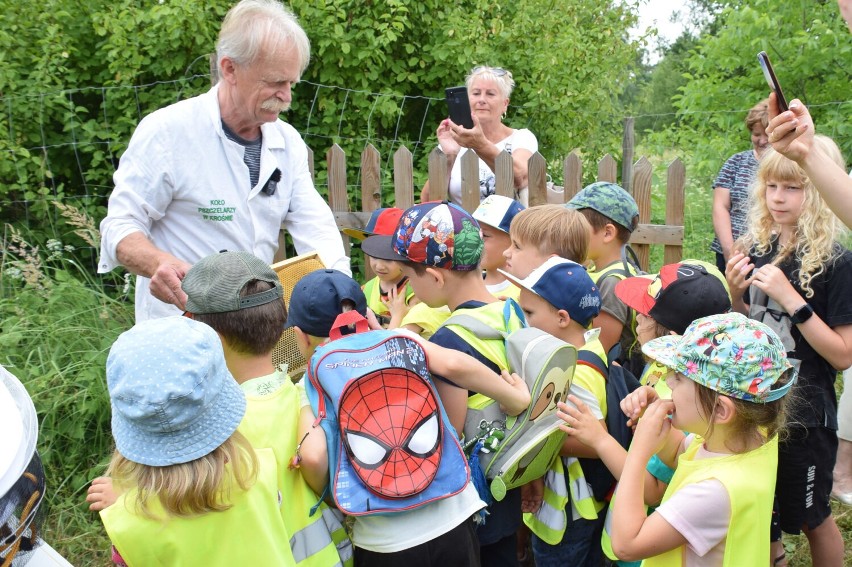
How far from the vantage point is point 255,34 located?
309 cm

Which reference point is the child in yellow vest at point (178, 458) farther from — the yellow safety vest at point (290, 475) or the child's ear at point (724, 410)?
the child's ear at point (724, 410)

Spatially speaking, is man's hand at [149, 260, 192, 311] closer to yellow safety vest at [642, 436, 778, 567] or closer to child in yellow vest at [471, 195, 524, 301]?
child in yellow vest at [471, 195, 524, 301]

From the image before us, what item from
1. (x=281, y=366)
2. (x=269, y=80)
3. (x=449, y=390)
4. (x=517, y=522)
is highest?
(x=269, y=80)

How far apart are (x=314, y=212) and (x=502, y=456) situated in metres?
1.61

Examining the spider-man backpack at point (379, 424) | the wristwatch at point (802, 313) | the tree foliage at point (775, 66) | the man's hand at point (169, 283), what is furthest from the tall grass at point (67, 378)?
the tree foliage at point (775, 66)

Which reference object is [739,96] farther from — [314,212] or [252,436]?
[252,436]

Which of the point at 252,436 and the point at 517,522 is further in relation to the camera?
the point at 517,522

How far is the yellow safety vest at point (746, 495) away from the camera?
6.77ft

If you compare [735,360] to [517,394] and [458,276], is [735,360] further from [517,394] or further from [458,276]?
[458,276]

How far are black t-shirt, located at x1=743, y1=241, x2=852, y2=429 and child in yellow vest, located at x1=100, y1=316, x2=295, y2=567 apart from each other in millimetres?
2119

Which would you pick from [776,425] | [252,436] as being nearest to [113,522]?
[252,436]

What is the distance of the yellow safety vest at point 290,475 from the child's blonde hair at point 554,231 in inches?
51.0

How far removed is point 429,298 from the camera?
2.76m

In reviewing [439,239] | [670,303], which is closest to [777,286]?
[670,303]
